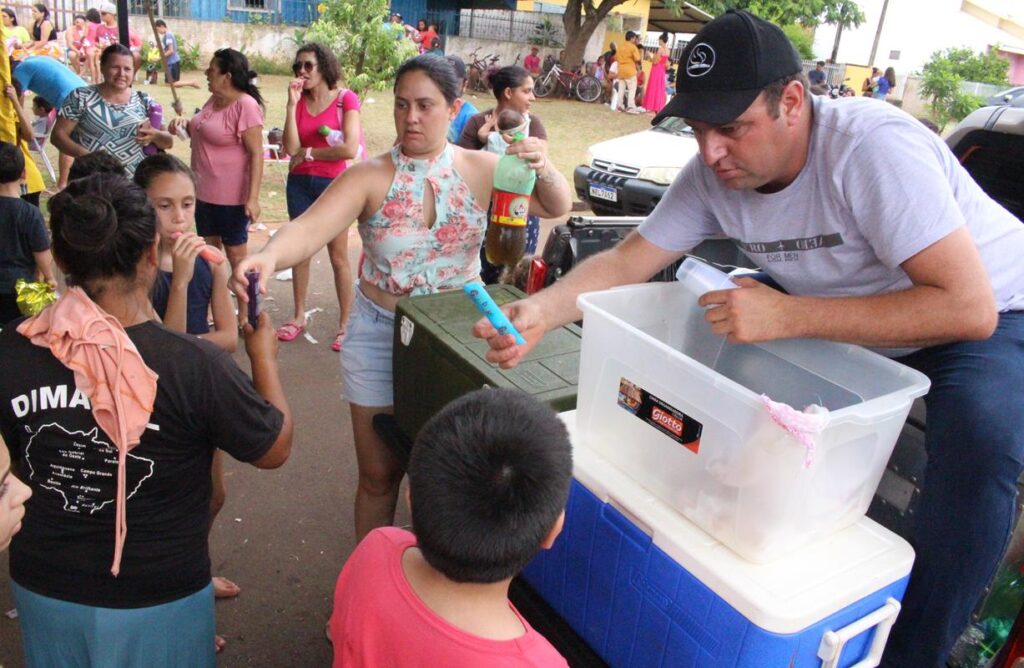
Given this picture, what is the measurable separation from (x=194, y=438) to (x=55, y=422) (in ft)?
0.97

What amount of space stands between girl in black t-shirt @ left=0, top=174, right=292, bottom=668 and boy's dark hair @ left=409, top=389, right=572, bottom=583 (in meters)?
0.72

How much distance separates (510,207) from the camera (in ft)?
8.47

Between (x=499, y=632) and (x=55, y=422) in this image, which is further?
(x=55, y=422)

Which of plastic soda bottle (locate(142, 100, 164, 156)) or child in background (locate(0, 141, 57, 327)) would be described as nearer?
child in background (locate(0, 141, 57, 327))

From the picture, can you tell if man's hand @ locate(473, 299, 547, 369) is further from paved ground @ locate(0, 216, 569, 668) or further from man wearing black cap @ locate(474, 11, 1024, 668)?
paved ground @ locate(0, 216, 569, 668)

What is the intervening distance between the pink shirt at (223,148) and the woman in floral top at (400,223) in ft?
8.84

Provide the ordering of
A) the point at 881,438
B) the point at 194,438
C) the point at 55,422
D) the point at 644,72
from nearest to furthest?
the point at 881,438, the point at 55,422, the point at 194,438, the point at 644,72

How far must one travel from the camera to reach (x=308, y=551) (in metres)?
3.28

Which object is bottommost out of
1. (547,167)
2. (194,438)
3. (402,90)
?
(194,438)

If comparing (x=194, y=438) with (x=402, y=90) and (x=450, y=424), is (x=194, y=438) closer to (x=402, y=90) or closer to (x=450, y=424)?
(x=450, y=424)

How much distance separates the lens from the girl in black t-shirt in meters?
1.67

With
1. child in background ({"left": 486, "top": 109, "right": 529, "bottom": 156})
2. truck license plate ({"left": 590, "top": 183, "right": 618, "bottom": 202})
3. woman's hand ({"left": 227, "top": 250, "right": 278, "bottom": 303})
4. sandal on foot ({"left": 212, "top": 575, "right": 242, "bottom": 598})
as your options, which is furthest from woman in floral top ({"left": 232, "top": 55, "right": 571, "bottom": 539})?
truck license plate ({"left": 590, "top": 183, "right": 618, "bottom": 202})

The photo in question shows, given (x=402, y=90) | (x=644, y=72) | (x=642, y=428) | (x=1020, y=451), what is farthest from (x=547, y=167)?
(x=644, y=72)

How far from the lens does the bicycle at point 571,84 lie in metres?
23.3
